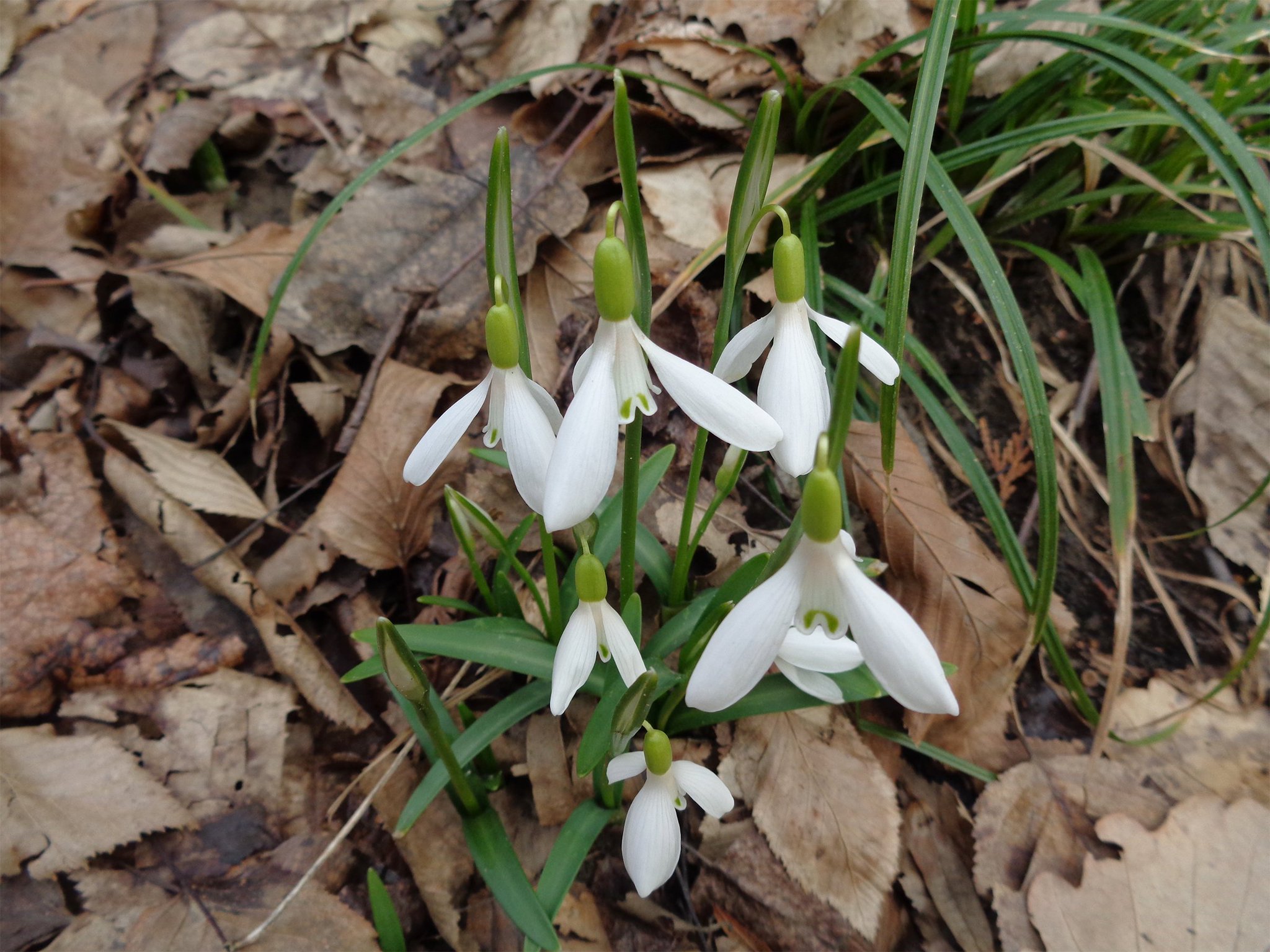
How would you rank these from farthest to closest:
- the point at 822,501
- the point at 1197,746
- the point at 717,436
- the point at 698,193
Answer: the point at 698,193 < the point at 1197,746 < the point at 717,436 < the point at 822,501

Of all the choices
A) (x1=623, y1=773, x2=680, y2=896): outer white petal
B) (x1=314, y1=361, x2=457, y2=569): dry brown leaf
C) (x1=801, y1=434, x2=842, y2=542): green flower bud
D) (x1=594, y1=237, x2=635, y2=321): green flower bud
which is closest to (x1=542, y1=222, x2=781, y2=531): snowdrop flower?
(x1=594, y1=237, x2=635, y2=321): green flower bud

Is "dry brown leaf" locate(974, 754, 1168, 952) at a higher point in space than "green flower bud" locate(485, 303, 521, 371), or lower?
lower

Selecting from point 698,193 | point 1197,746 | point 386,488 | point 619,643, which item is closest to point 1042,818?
point 1197,746

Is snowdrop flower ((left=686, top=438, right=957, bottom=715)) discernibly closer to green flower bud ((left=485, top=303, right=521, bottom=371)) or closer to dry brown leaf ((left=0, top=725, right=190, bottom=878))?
green flower bud ((left=485, top=303, right=521, bottom=371))

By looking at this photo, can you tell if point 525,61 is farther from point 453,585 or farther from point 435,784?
point 435,784

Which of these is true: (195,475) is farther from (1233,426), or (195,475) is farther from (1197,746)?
(1233,426)

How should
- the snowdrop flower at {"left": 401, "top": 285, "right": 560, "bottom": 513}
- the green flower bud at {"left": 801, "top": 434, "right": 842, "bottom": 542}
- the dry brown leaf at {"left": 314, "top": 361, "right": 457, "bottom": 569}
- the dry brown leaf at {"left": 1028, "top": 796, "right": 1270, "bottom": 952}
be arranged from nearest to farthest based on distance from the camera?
the green flower bud at {"left": 801, "top": 434, "right": 842, "bottom": 542}
the snowdrop flower at {"left": 401, "top": 285, "right": 560, "bottom": 513}
the dry brown leaf at {"left": 1028, "top": 796, "right": 1270, "bottom": 952}
the dry brown leaf at {"left": 314, "top": 361, "right": 457, "bottom": 569}
